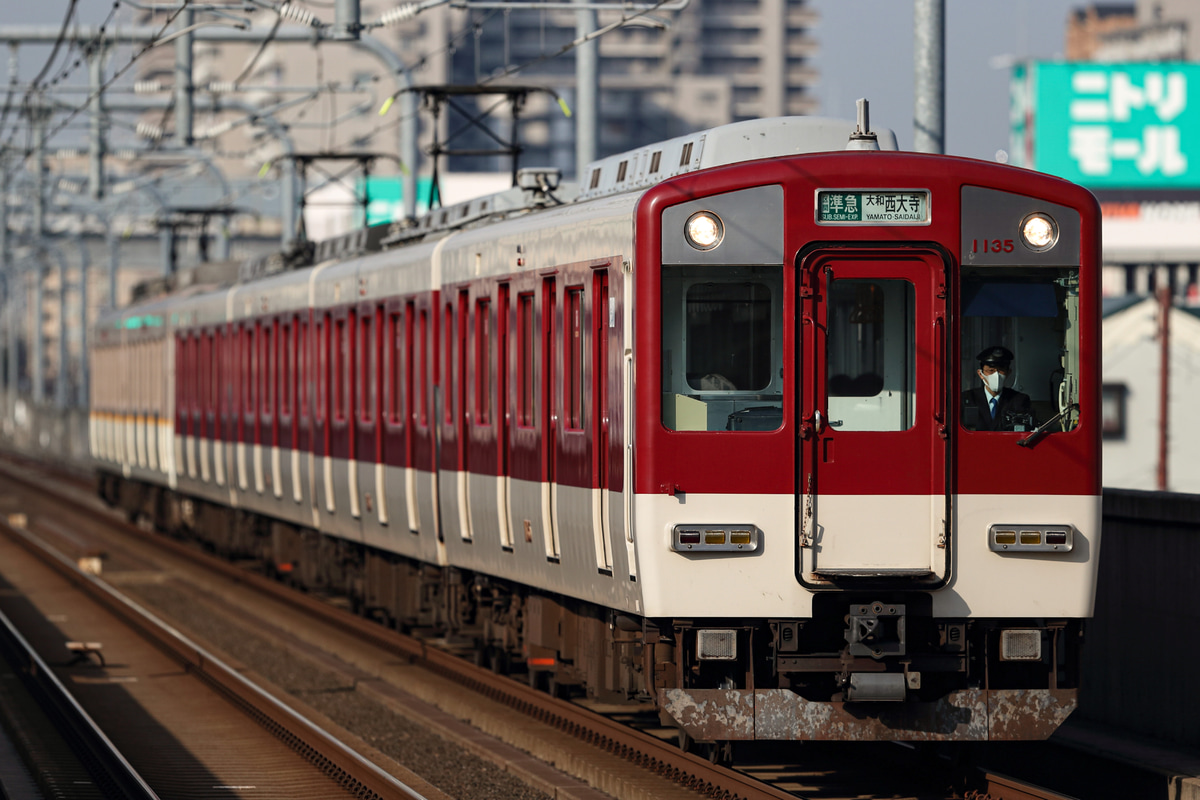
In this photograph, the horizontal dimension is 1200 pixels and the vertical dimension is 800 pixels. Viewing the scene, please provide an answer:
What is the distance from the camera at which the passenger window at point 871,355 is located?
9.29m

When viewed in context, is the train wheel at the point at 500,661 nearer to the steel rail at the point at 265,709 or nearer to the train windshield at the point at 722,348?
the steel rail at the point at 265,709

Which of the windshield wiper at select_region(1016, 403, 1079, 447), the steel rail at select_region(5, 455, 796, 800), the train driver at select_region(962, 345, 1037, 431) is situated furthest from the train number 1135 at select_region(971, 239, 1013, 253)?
the steel rail at select_region(5, 455, 796, 800)

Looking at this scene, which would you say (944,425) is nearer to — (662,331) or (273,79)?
(662,331)

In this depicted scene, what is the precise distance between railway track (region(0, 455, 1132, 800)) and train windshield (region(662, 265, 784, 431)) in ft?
5.51

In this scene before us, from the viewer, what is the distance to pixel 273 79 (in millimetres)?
126875

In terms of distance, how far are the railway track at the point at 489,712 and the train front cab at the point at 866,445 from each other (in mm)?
558

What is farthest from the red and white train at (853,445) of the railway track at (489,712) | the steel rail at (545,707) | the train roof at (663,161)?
the train roof at (663,161)

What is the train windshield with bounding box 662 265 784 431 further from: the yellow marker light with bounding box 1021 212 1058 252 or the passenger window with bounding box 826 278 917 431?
the yellow marker light with bounding box 1021 212 1058 252

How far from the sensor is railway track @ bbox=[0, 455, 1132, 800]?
33.0 ft

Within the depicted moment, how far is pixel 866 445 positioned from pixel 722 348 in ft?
2.56

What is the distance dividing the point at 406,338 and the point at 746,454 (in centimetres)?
630

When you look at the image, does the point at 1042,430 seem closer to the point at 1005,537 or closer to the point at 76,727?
the point at 1005,537

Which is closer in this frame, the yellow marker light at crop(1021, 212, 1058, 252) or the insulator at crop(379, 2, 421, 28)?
the yellow marker light at crop(1021, 212, 1058, 252)

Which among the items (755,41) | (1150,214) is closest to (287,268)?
(1150,214)
